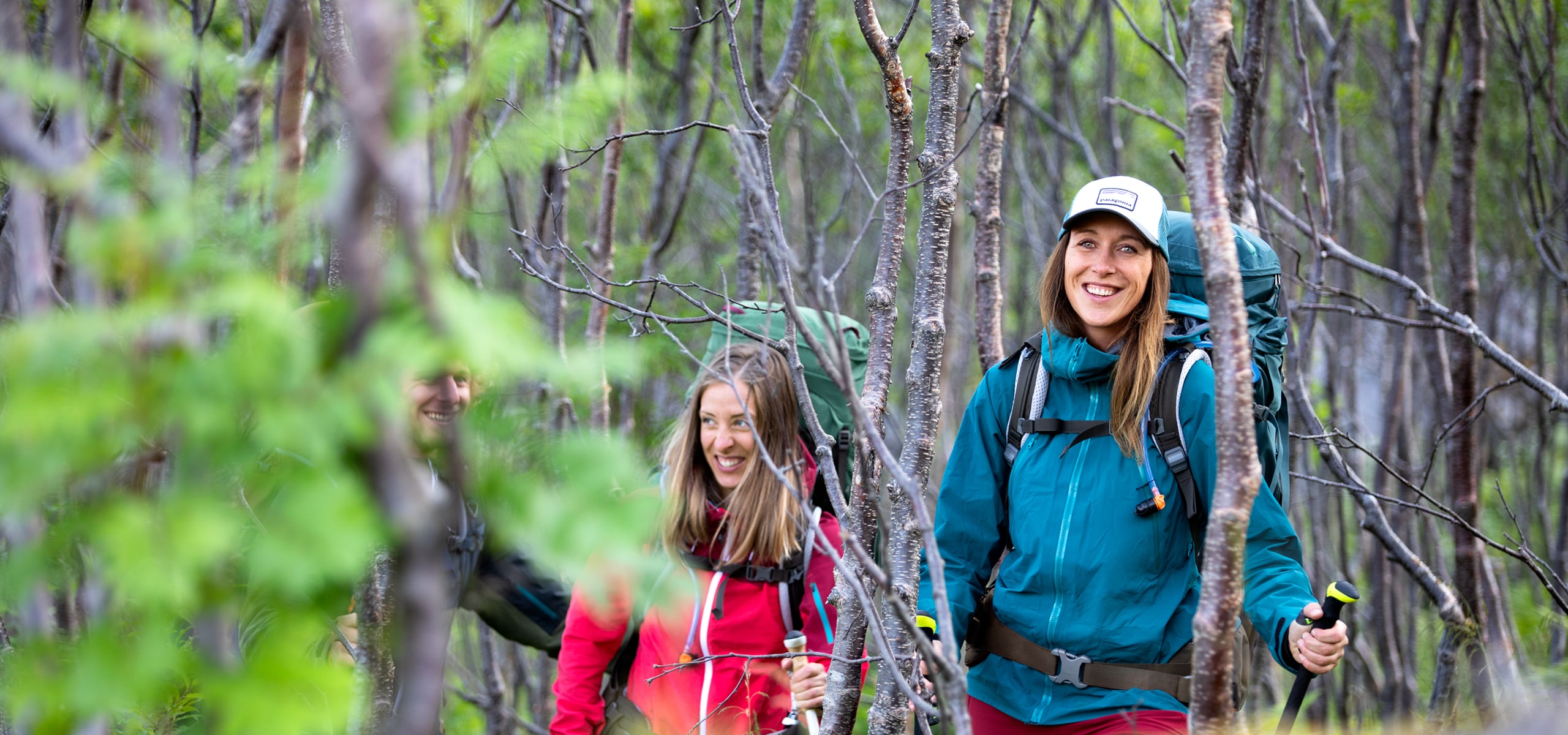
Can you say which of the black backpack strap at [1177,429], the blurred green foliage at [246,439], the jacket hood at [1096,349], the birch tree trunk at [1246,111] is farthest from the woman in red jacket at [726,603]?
the blurred green foliage at [246,439]

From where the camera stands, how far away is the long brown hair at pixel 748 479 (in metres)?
2.88

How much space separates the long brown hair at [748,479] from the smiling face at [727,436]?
0.8 inches

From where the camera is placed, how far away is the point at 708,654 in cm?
285

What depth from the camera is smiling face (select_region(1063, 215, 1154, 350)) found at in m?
2.35

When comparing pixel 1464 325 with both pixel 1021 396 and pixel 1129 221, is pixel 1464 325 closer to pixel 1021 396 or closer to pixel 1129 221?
pixel 1129 221

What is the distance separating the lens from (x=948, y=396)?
7.00m

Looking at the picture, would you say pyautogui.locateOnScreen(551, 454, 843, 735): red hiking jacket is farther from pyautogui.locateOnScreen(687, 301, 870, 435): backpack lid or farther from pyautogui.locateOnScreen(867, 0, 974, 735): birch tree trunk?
pyautogui.locateOnScreen(867, 0, 974, 735): birch tree trunk

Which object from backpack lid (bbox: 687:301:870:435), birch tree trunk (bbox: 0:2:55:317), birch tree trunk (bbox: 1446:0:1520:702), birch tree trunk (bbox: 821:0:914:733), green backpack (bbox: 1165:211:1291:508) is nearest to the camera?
birch tree trunk (bbox: 0:2:55:317)

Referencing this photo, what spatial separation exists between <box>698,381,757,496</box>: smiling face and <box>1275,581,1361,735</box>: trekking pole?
1.60 meters

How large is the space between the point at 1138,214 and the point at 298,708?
2.07m

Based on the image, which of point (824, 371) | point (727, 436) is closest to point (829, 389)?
point (824, 371)

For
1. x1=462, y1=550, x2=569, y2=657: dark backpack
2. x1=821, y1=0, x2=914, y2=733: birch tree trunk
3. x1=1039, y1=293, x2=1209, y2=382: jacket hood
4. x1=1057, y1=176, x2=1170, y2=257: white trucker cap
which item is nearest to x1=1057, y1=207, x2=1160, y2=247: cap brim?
x1=1057, y1=176, x2=1170, y2=257: white trucker cap

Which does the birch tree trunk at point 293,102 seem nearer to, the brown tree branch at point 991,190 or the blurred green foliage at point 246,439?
the blurred green foliage at point 246,439

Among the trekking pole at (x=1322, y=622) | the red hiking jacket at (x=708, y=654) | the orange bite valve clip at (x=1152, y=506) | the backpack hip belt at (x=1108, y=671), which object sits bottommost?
the red hiking jacket at (x=708, y=654)
